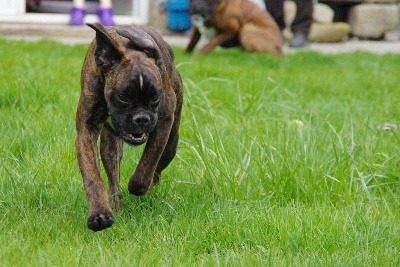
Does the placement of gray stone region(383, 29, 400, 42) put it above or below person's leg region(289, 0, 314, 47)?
below

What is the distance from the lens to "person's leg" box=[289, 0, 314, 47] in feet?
38.6

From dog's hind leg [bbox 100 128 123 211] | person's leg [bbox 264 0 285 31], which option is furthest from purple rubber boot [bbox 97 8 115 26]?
dog's hind leg [bbox 100 128 123 211]

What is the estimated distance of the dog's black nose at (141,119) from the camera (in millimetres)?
3098

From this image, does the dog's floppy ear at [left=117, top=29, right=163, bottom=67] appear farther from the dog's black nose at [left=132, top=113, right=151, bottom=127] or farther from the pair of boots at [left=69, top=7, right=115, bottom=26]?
the pair of boots at [left=69, top=7, right=115, bottom=26]

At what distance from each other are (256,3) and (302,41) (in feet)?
4.16

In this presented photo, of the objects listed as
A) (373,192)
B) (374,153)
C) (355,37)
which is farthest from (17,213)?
(355,37)

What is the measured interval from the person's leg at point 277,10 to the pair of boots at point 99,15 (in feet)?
9.20

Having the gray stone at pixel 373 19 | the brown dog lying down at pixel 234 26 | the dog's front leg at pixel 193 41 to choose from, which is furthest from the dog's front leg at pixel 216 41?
the gray stone at pixel 373 19

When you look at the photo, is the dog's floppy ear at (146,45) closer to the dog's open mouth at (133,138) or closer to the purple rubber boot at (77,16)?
the dog's open mouth at (133,138)

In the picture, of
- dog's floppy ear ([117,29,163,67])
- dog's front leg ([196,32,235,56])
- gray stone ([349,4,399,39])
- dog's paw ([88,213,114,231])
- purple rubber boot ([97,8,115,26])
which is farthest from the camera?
gray stone ([349,4,399,39])

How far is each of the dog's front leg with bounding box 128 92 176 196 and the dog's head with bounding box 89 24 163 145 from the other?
18cm

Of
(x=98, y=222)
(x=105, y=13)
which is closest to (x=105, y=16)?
(x=105, y=13)

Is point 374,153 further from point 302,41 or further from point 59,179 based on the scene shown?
point 302,41

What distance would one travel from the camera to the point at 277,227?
10.7 feet
